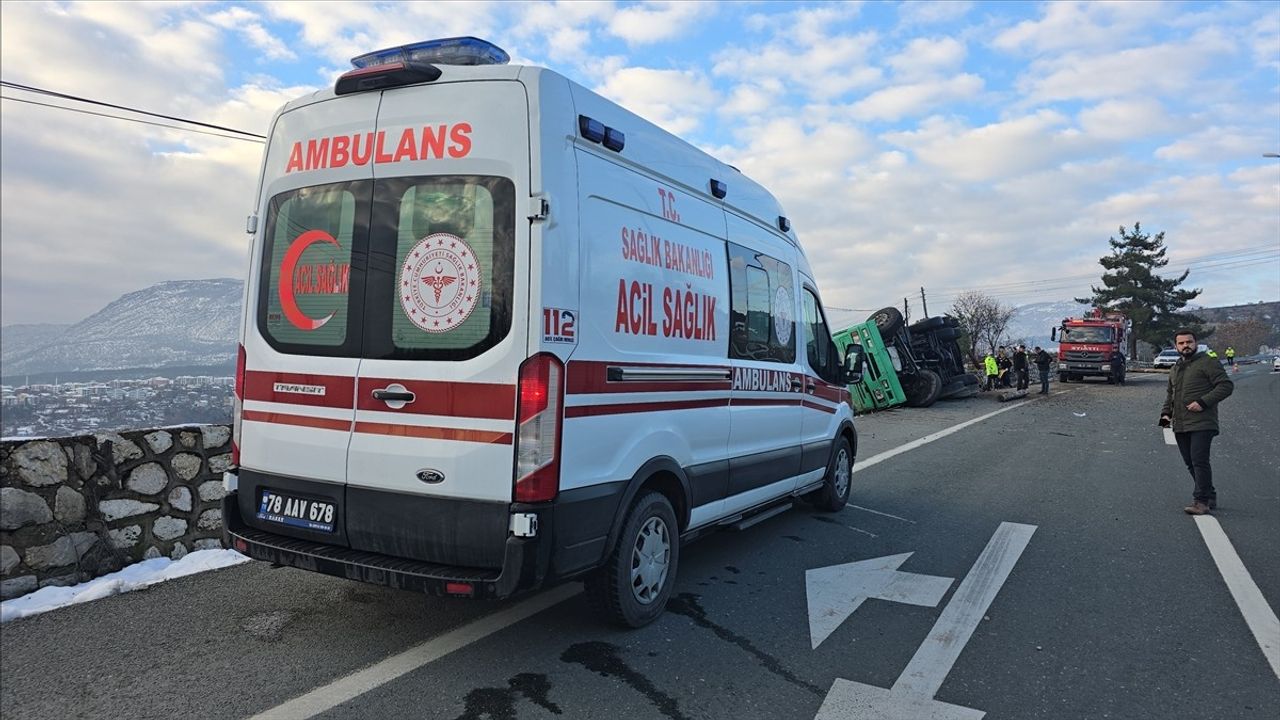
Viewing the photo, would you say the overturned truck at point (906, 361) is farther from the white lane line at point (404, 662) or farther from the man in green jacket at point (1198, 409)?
the white lane line at point (404, 662)

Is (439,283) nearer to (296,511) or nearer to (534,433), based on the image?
(534,433)

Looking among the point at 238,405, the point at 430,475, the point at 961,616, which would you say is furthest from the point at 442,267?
the point at 961,616

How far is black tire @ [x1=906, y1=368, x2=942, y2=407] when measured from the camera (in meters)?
19.4

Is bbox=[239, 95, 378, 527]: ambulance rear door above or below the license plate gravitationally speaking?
above

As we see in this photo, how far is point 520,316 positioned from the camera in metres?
3.25

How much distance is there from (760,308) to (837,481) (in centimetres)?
238

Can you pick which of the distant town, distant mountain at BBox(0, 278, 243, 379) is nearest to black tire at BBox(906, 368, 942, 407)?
distant mountain at BBox(0, 278, 243, 379)

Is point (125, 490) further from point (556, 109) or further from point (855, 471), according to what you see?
point (855, 471)

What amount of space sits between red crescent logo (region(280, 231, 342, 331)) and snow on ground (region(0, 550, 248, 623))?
6.38ft

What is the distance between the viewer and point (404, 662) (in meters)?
3.44

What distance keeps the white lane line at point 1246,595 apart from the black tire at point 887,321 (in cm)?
1292

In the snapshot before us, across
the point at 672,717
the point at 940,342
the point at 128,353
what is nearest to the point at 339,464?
the point at 672,717

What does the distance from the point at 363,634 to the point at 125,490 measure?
2052mm

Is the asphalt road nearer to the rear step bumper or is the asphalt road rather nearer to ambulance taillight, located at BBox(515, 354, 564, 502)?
the rear step bumper
